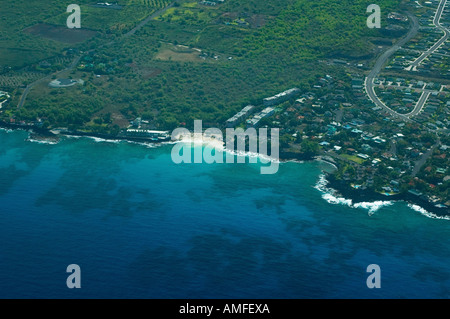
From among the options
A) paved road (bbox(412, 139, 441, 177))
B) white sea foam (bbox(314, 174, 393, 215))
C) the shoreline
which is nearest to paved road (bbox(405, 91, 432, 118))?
paved road (bbox(412, 139, 441, 177))

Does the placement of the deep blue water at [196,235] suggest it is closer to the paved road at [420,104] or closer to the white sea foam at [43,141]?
the white sea foam at [43,141]

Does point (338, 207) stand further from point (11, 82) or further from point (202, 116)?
point (11, 82)

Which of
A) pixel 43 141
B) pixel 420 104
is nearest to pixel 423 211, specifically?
pixel 420 104

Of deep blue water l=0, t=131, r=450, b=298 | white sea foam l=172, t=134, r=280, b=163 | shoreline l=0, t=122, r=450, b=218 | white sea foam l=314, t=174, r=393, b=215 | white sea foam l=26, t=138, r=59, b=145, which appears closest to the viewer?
deep blue water l=0, t=131, r=450, b=298

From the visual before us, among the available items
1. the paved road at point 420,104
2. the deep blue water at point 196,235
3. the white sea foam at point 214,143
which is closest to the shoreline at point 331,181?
the white sea foam at point 214,143

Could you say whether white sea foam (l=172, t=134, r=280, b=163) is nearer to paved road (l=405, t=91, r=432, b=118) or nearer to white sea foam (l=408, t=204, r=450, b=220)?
white sea foam (l=408, t=204, r=450, b=220)
